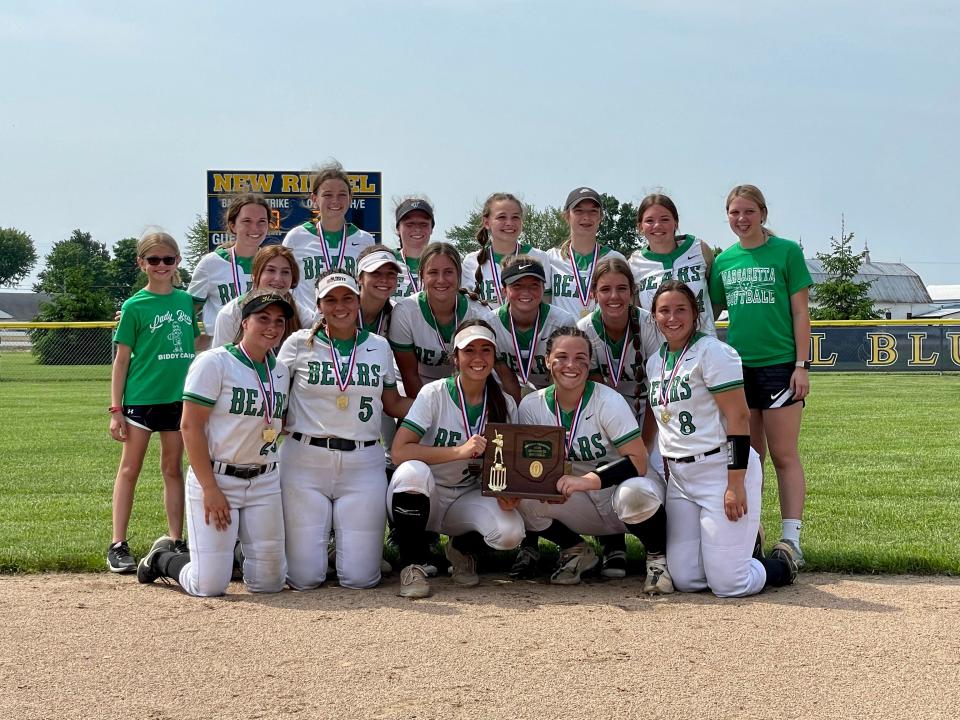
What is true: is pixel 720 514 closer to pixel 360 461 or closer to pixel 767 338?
pixel 767 338

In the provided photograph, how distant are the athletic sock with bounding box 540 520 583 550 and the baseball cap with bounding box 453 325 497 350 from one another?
1.11 meters

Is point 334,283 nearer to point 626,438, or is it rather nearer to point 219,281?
point 219,281

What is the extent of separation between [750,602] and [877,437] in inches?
297

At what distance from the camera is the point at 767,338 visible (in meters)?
5.58

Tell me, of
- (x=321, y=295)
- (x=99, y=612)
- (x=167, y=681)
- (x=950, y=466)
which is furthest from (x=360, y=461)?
(x=950, y=466)

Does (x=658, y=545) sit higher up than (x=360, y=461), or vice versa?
(x=360, y=461)

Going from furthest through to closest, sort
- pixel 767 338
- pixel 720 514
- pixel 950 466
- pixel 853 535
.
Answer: pixel 950 466, pixel 853 535, pixel 767 338, pixel 720 514

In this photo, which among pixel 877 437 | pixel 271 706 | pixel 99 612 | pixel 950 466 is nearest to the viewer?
pixel 271 706

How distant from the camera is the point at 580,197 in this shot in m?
5.94

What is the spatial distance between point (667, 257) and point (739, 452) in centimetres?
137

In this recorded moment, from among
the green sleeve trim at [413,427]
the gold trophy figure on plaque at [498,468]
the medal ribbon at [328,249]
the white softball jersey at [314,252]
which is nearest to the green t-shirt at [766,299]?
the gold trophy figure on plaque at [498,468]

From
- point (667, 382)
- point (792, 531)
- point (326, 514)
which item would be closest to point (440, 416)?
point (326, 514)

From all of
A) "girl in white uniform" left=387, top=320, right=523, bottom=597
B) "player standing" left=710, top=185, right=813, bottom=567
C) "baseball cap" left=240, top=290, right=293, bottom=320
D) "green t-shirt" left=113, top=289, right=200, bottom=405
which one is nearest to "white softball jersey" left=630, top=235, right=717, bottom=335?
"player standing" left=710, top=185, right=813, bottom=567

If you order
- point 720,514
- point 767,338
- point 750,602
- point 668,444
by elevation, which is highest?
point 767,338
